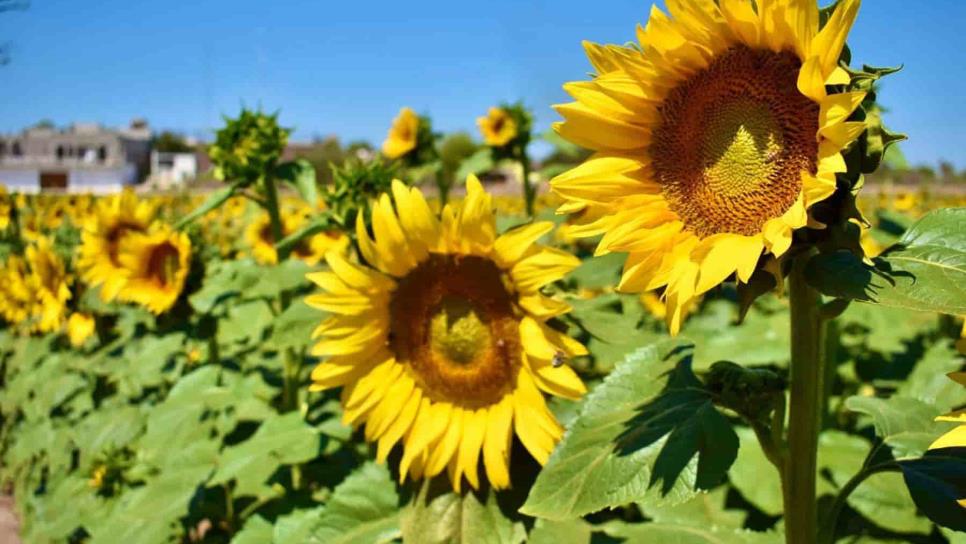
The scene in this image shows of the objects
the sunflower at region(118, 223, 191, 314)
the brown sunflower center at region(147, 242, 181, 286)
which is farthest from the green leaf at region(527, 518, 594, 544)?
the brown sunflower center at region(147, 242, 181, 286)

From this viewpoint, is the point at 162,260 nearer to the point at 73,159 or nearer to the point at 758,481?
the point at 758,481

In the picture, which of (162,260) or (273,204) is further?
(162,260)

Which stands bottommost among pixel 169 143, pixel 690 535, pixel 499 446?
pixel 690 535

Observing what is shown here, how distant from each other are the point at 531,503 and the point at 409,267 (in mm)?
583

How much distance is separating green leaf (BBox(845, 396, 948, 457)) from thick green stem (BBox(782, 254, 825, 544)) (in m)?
0.16

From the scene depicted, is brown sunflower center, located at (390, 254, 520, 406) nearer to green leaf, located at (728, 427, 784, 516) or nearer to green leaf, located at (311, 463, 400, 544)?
green leaf, located at (311, 463, 400, 544)

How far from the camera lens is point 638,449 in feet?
3.64

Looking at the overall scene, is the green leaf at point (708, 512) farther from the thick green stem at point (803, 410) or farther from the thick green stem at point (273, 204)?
the thick green stem at point (273, 204)

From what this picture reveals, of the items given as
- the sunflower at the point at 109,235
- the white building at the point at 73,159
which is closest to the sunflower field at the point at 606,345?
the sunflower at the point at 109,235

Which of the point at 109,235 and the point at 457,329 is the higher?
the point at 109,235

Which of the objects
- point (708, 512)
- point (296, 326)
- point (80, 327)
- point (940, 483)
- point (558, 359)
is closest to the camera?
point (940, 483)

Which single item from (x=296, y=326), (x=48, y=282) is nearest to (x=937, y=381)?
(x=296, y=326)

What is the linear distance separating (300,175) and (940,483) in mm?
1711

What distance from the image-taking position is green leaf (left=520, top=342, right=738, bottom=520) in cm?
107
